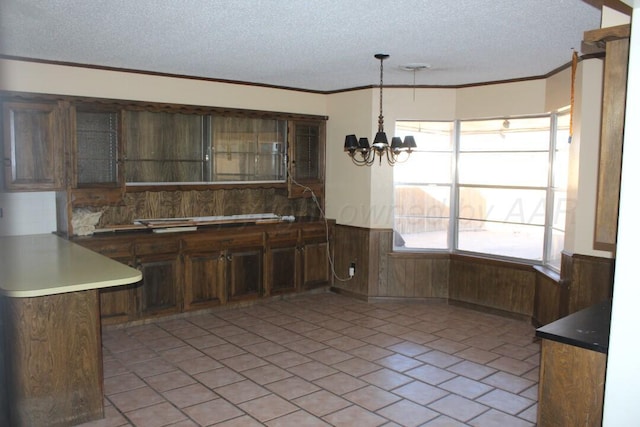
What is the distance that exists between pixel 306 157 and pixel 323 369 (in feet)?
9.65

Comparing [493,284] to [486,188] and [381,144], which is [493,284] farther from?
[381,144]

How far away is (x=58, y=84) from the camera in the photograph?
4.64 metres

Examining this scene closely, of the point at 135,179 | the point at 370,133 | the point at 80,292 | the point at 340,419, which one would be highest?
the point at 370,133

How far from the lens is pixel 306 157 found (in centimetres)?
626

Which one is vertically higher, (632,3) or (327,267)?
(632,3)

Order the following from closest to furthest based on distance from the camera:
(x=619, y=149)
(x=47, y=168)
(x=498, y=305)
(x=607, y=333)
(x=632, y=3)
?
(x=632, y=3) → (x=619, y=149) → (x=607, y=333) → (x=47, y=168) → (x=498, y=305)

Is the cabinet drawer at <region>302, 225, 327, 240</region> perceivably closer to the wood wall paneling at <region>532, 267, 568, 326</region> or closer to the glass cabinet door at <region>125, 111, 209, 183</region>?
the glass cabinet door at <region>125, 111, 209, 183</region>

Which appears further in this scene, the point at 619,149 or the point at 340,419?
the point at 340,419

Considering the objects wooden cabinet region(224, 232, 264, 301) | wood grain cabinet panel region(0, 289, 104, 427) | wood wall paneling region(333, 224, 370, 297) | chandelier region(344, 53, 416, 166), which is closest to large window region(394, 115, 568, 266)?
wood wall paneling region(333, 224, 370, 297)

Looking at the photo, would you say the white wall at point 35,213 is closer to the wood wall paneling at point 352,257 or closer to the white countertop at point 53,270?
the white countertop at point 53,270

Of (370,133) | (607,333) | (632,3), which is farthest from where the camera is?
(370,133)

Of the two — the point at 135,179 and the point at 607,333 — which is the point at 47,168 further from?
the point at 607,333

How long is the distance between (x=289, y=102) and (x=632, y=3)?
451 centimetres

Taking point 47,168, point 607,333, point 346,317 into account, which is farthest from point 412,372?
point 47,168
